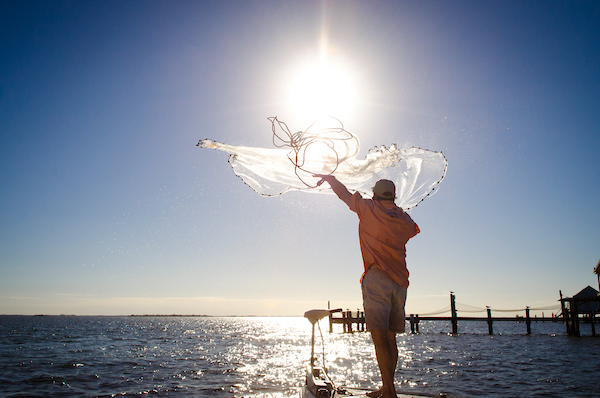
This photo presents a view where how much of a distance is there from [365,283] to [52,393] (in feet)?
45.9

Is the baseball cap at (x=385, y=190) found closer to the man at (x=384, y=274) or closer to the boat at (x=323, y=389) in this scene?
the man at (x=384, y=274)

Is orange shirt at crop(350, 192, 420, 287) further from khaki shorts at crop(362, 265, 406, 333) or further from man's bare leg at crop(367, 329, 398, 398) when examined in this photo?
man's bare leg at crop(367, 329, 398, 398)

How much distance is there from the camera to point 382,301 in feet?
10.6

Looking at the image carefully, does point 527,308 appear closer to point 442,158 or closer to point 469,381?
point 469,381

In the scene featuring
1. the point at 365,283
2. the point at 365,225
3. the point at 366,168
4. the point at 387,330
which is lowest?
the point at 387,330

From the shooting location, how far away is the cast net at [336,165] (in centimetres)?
464

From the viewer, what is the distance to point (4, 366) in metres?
18.8

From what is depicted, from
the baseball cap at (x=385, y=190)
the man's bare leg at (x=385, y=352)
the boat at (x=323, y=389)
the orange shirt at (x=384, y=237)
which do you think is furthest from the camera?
the boat at (x=323, y=389)

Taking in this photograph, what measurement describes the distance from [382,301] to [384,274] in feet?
0.79

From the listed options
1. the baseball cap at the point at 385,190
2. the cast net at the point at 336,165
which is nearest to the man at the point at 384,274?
the baseball cap at the point at 385,190

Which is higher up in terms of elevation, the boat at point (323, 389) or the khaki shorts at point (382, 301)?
the khaki shorts at point (382, 301)

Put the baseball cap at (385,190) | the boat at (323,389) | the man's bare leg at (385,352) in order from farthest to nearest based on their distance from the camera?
1. the boat at (323,389)
2. the baseball cap at (385,190)
3. the man's bare leg at (385,352)

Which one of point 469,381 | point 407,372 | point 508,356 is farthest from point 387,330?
point 508,356

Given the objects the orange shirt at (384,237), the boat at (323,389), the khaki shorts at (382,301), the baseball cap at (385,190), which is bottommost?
the boat at (323,389)
